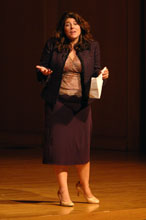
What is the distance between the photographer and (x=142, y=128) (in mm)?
7562

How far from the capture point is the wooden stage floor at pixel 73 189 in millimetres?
3662

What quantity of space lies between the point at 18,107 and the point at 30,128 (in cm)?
42

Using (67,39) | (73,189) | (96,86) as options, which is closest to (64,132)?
(96,86)

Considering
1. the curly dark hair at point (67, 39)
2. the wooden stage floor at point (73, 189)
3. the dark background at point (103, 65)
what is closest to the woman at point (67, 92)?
the curly dark hair at point (67, 39)

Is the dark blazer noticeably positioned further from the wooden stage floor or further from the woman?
the wooden stage floor

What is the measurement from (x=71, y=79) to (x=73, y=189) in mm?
1126

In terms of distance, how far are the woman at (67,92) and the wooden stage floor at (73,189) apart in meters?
0.24

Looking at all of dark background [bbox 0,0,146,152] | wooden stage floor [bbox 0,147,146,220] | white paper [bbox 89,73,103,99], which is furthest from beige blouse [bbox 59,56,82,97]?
dark background [bbox 0,0,146,152]

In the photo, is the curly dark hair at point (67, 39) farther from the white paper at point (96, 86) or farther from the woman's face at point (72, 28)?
the white paper at point (96, 86)

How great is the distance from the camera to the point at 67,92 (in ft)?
12.6

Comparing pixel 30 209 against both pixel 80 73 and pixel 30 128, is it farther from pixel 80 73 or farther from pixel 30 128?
pixel 30 128

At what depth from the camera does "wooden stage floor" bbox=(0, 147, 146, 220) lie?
3.66 m

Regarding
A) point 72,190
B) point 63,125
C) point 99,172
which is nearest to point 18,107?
point 99,172

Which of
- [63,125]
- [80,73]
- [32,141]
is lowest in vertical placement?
[32,141]
